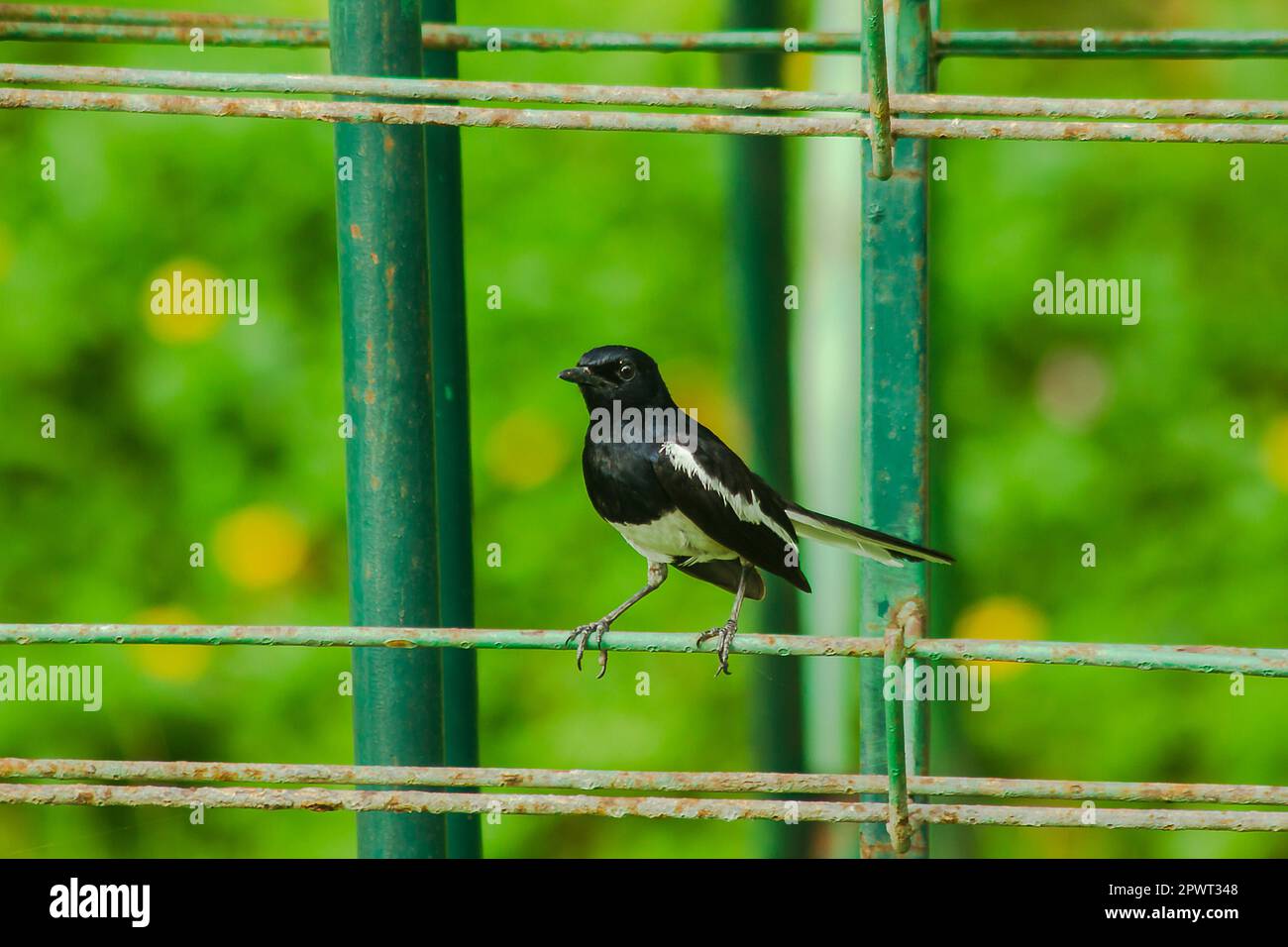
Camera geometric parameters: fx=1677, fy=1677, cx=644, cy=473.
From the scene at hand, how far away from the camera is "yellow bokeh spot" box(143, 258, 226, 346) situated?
5.28 meters

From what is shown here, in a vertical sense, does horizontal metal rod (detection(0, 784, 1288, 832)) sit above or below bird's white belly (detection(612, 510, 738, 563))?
below

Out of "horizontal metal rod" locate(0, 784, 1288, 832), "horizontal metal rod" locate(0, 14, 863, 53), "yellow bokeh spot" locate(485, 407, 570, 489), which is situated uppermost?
→ "horizontal metal rod" locate(0, 14, 863, 53)

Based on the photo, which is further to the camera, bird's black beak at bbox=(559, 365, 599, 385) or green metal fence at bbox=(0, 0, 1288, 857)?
bird's black beak at bbox=(559, 365, 599, 385)

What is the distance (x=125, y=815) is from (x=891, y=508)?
3174mm

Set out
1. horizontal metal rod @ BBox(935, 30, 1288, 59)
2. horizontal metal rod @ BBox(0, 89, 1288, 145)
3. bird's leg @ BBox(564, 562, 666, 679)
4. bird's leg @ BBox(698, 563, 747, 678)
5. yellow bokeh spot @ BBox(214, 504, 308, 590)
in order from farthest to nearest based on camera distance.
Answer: yellow bokeh spot @ BBox(214, 504, 308, 590) < horizontal metal rod @ BBox(935, 30, 1288, 59) < bird's leg @ BBox(564, 562, 666, 679) < bird's leg @ BBox(698, 563, 747, 678) < horizontal metal rod @ BBox(0, 89, 1288, 145)

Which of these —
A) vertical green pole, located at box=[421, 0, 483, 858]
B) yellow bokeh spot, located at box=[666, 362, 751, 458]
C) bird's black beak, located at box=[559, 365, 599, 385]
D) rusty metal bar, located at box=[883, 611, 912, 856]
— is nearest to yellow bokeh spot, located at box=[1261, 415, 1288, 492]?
yellow bokeh spot, located at box=[666, 362, 751, 458]

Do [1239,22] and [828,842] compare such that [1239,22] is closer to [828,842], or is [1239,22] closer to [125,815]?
[828,842]

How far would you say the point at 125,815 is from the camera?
5176mm

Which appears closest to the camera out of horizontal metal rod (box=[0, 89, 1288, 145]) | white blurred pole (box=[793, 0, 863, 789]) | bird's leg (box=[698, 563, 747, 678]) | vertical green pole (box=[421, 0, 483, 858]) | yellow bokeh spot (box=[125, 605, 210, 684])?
horizontal metal rod (box=[0, 89, 1288, 145])

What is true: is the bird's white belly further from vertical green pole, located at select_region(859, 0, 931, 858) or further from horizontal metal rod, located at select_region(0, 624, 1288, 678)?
horizontal metal rod, located at select_region(0, 624, 1288, 678)

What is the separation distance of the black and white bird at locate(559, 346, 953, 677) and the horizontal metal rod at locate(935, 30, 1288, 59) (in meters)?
0.98

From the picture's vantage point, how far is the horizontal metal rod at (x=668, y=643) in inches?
91.8

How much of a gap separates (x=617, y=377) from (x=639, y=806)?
4.31 feet

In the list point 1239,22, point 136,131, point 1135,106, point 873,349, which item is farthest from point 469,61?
point 1135,106
